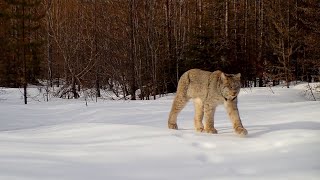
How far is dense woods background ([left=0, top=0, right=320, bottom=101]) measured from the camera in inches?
824

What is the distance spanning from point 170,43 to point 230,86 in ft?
55.4

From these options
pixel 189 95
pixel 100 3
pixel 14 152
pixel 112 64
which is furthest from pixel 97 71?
pixel 14 152

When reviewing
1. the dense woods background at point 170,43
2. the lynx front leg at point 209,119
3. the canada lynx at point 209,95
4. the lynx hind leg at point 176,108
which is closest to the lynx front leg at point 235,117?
the canada lynx at point 209,95

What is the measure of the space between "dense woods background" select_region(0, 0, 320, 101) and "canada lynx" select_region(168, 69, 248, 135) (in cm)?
1260

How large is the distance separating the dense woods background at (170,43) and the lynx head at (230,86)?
13504mm

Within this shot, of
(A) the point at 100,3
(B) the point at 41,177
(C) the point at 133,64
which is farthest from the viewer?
(A) the point at 100,3

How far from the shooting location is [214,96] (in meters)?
6.01

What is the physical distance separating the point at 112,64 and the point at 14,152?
1840 centimetres

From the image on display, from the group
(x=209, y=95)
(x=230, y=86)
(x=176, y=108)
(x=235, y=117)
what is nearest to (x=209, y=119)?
(x=209, y=95)

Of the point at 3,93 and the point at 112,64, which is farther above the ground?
the point at 112,64

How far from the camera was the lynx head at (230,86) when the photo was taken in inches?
225

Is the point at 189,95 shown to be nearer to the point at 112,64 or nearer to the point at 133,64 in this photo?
the point at 133,64

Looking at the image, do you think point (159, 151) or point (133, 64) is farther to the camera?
point (133, 64)

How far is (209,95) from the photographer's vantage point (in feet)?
20.0
